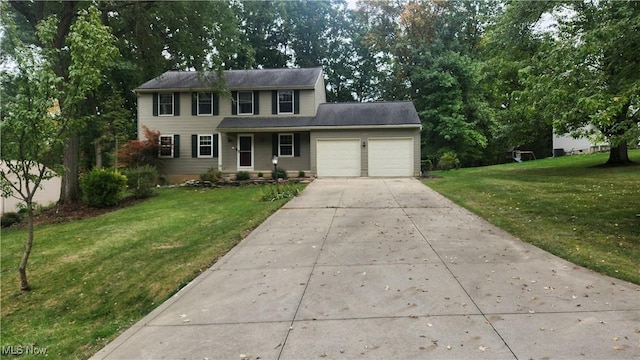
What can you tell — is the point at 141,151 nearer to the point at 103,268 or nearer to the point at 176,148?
the point at 176,148

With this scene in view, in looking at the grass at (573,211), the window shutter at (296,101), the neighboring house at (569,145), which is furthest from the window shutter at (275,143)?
the neighboring house at (569,145)

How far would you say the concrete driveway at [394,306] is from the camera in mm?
3275

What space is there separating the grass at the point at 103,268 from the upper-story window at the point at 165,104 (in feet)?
35.0

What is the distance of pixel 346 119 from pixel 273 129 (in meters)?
3.71

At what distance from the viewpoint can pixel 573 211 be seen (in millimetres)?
8578

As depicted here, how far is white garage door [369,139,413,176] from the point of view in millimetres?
18484

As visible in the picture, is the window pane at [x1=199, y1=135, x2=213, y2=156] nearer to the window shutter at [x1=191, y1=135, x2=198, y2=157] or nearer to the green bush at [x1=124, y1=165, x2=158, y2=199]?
the window shutter at [x1=191, y1=135, x2=198, y2=157]

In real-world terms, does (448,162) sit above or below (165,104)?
below

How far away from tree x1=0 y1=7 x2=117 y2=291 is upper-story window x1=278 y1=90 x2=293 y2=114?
13.7 meters

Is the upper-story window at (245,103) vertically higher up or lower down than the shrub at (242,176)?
higher up

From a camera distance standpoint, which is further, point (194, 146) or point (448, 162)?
point (448, 162)

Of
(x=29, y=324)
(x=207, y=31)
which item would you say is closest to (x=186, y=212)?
(x=29, y=324)

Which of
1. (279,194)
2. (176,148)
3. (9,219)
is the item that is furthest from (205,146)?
(9,219)

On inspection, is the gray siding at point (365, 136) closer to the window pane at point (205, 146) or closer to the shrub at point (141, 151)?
the window pane at point (205, 146)
